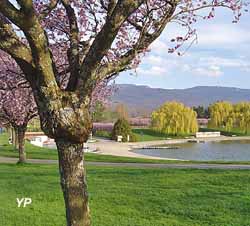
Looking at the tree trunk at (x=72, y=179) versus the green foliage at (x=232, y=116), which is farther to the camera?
the green foliage at (x=232, y=116)

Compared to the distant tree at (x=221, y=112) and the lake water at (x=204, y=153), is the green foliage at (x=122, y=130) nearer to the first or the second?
the lake water at (x=204, y=153)

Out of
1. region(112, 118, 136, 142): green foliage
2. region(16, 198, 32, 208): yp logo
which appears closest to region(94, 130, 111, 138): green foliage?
region(112, 118, 136, 142): green foliage

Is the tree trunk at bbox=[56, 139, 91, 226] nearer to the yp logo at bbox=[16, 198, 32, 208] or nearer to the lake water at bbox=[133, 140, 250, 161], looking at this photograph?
the yp logo at bbox=[16, 198, 32, 208]

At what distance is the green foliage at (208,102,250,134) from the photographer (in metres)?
63.1

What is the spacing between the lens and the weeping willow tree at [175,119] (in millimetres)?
60094

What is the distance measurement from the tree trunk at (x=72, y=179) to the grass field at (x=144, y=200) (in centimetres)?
316

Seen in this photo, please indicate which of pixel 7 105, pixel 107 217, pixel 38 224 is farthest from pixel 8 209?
pixel 7 105

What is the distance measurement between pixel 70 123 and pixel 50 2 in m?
1.84

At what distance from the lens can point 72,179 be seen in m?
4.64

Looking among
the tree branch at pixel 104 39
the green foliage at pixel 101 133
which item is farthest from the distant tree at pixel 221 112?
the tree branch at pixel 104 39

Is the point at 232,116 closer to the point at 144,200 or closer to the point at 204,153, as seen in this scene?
the point at 204,153

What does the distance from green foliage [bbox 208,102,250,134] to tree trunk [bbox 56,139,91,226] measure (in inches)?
2358

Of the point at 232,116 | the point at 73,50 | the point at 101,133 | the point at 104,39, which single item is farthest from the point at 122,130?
the point at 104,39

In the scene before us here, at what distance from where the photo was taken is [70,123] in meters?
4.49
